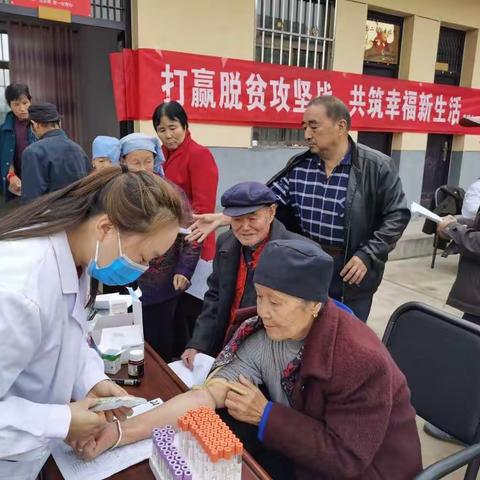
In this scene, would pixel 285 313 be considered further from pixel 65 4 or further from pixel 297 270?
pixel 65 4

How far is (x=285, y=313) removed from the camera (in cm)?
117

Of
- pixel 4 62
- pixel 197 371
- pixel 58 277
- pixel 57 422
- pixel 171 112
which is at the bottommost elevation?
pixel 197 371

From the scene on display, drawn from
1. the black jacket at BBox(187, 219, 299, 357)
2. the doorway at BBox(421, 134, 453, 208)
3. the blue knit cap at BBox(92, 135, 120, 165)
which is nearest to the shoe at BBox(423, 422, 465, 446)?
the black jacket at BBox(187, 219, 299, 357)

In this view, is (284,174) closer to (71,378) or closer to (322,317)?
(322,317)

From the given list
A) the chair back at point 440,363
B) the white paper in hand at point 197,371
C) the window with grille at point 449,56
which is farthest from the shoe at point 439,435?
the window with grille at point 449,56

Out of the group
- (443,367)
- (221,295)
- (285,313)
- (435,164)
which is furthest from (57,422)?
(435,164)

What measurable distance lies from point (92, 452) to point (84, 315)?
30 cm

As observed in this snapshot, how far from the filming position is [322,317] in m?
1.15

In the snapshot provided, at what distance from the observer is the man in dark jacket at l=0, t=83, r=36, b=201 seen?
3.39 metres

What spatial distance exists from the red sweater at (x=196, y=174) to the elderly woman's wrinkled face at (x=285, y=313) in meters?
1.03

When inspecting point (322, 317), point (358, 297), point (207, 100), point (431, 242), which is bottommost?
point (431, 242)

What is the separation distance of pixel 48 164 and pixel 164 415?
6.12 feet

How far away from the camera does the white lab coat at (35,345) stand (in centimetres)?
79

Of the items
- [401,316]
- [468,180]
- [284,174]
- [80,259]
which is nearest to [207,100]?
[284,174]
